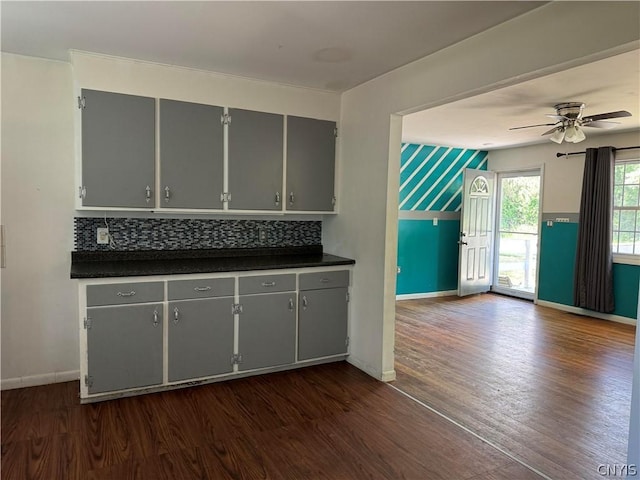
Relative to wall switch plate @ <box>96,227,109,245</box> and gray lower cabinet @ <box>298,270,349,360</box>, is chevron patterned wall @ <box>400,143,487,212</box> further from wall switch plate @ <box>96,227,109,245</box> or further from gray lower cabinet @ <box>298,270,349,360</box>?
wall switch plate @ <box>96,227,109,245</box>

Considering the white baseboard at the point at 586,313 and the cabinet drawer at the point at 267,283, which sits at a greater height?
the cabinet drawer at the point at 267,283

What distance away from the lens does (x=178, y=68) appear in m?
3.25

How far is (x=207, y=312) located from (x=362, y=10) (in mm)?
2216

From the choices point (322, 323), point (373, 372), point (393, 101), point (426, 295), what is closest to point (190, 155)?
point (393, 101)

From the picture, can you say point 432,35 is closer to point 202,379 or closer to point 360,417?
point 360,417

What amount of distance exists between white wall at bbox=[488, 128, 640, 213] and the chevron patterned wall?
791 millimetres

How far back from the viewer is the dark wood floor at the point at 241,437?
7.37ft

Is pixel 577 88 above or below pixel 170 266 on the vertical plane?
above

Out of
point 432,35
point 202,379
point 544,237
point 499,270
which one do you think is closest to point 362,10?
point 432,35

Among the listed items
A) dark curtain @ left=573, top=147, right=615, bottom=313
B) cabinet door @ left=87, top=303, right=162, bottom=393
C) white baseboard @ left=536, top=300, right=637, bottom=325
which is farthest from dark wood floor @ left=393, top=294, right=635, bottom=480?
cabinet door @ left=87, top=303, right=162, bottom=393

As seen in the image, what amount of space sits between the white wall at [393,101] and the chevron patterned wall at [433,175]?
2.72m

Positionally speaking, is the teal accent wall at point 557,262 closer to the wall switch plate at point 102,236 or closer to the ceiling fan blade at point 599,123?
the ceiling fan blade at point 599,123

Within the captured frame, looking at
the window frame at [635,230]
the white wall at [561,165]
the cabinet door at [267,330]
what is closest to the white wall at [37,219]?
the cabinet door at [267,330]

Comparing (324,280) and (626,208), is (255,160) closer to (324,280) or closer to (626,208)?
(324,280)
